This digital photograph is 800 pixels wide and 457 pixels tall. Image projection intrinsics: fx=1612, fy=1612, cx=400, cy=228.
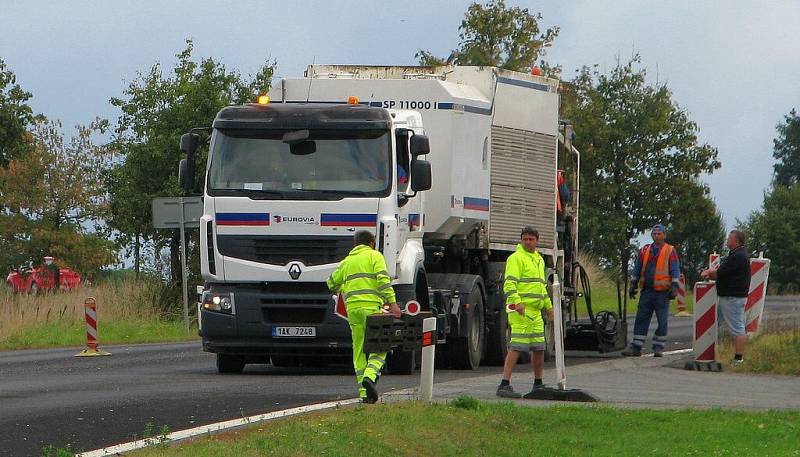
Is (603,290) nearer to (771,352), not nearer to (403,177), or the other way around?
(771,352)

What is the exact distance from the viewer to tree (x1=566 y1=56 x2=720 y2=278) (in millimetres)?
49906

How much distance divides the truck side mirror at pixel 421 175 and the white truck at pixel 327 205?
2 cm

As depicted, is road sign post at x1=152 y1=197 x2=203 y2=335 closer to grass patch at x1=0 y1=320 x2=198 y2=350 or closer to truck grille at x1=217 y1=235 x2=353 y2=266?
grass patch at x1=0 y1=320 x2=198 y2=350

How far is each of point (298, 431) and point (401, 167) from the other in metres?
7.57

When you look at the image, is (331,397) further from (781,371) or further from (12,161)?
(12,161)

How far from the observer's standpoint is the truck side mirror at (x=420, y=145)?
18328mm

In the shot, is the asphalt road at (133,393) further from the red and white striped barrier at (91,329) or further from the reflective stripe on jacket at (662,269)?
the reflective stripe on jacket at (662,269)

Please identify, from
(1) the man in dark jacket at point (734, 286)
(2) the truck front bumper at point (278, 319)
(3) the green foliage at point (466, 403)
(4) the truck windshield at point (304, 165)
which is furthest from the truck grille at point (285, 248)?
(1) the man in dark jacket at point (734, 286)

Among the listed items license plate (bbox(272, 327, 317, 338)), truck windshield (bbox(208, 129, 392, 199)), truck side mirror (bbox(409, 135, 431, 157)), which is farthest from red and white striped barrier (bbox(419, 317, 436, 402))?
truck side mirror (bbox(409, 135, 431, 157))

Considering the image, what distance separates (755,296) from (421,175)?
721 cm

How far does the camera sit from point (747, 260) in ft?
68.5

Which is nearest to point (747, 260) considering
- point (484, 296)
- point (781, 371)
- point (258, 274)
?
point (781, 371)

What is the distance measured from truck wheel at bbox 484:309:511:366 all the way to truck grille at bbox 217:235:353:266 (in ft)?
12.6

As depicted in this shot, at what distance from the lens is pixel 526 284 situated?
15.7m
